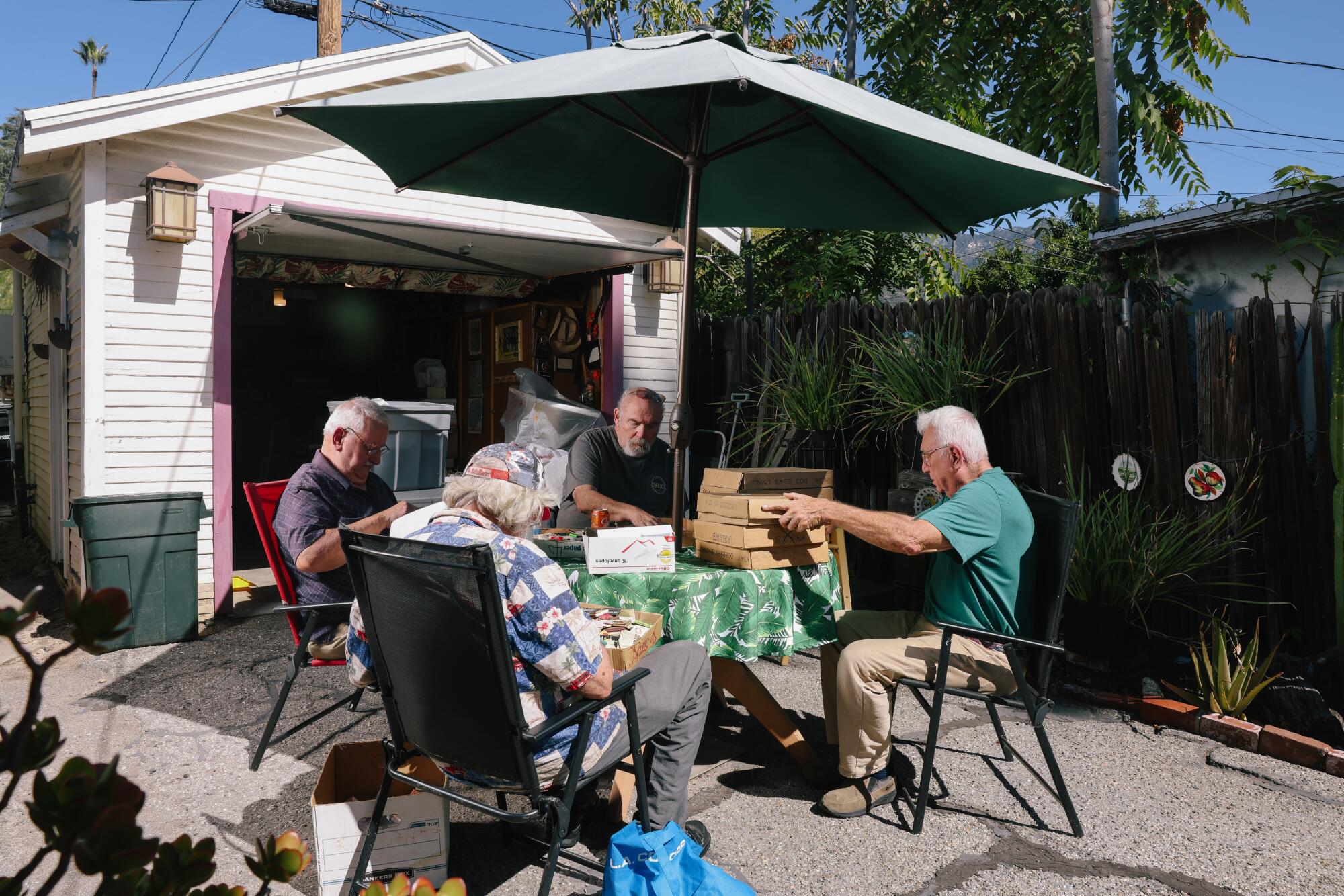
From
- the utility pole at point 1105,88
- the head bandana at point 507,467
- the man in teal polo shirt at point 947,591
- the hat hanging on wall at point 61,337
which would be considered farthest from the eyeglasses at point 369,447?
the utility pole at point 1105,88

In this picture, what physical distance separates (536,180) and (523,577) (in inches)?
106

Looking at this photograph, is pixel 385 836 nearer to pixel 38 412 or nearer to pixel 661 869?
pixel 661 869

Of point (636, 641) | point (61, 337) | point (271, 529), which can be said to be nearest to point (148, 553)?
point (271, 529)

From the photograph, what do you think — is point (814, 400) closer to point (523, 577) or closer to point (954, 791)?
point (954, 791)

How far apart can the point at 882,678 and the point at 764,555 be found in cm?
55

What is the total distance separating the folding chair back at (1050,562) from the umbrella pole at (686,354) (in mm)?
1230

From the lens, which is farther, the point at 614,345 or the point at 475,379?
the point at 475,379

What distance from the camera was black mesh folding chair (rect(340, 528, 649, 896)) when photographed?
6.64 ft

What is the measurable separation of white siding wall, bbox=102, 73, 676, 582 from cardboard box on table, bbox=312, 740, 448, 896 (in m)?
3.80

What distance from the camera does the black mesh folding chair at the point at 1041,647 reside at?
279 cm

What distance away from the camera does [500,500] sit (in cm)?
235

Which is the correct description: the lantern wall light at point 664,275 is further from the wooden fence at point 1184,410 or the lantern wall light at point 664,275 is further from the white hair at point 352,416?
the white hair at point 352,416

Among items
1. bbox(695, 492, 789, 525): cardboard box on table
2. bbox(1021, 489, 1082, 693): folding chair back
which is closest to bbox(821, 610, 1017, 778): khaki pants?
bbox(1021, 489, 1082, 693): folding chair back

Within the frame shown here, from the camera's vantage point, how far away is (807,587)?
122 inches
